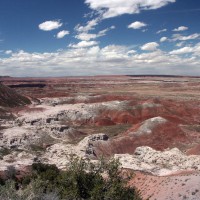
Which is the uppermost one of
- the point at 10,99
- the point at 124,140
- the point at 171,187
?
the point at 10,99

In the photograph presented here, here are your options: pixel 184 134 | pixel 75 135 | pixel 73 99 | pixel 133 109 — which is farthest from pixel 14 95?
pixel 184 134

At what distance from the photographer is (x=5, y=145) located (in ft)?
198

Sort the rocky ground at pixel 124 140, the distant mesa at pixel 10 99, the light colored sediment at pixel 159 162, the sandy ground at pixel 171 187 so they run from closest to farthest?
the sandy ground at pixel 171 187 → the rocky ground at pixel 124 140 → the light colored sediment at pixel 159 162 → the distant mesa at pixel 10 99

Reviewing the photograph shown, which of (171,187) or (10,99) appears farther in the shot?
(10,99)

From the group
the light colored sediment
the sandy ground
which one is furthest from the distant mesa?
→ the sandy ground

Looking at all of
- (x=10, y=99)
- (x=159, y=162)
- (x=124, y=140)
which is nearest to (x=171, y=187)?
(x=159, y=162)

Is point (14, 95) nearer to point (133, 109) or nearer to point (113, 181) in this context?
point (133, 109)

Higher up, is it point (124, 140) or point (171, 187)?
point (171, 187)

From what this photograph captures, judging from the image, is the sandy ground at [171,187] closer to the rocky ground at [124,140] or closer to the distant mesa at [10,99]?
the rocky ground at [124,140]

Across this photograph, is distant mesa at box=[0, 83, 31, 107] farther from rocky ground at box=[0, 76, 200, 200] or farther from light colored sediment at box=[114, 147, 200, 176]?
light colored sediment at box=[114, 147, 200, 176]

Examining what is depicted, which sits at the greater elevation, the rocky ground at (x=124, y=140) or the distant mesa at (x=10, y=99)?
the distant mesa at (x=10, y=99)

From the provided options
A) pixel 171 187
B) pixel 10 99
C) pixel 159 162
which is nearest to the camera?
pixel 171 187

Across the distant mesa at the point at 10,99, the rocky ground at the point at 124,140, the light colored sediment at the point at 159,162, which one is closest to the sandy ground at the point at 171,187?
the rocky ground at the point at 124,140

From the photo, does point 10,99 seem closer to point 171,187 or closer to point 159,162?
point 159,162
